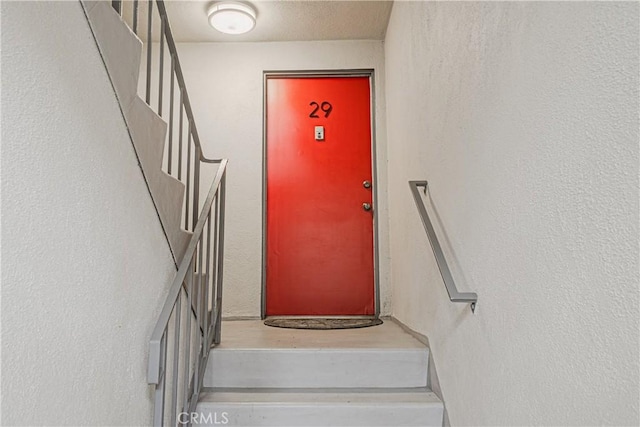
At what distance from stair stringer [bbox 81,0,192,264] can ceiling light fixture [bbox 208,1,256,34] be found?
6.10 ft

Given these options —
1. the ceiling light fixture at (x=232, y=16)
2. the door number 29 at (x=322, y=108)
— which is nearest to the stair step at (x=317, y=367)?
the door number 29 at (x=322, y=108)

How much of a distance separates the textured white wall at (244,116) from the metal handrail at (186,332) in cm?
112

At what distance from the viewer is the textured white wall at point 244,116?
3.31m

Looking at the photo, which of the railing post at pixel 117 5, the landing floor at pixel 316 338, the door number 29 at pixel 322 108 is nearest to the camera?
the railing post at pixel 117 5

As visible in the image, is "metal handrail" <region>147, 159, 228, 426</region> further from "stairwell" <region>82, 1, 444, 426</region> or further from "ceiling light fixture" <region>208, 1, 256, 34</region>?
"ceiling light fixture" <region>208, 1, 256, 34</region>

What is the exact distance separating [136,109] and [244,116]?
2.22 meters

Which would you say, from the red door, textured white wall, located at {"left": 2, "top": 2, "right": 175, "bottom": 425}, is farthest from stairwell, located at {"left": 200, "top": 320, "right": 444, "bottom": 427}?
the red door

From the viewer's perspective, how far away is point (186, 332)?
5.12 ft

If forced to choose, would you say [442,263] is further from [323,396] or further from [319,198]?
[319,198]

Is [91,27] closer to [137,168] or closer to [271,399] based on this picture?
[137,168]

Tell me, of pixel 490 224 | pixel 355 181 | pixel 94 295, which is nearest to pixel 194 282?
pixel 94 295

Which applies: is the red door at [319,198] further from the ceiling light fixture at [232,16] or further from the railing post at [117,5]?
the railing post at [117,5]

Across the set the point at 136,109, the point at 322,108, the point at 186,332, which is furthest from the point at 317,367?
the point at 322,108

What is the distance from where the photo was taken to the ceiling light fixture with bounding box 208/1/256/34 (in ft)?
9.78
